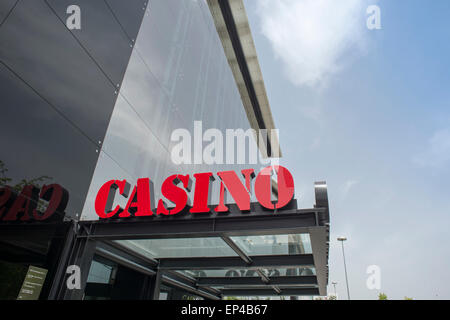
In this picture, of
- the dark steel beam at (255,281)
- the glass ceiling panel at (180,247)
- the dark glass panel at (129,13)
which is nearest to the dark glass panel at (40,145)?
the glass ceiling panel at (180,247)

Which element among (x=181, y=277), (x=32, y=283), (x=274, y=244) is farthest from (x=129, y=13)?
(x=181, y=277)

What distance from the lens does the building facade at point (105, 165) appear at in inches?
242

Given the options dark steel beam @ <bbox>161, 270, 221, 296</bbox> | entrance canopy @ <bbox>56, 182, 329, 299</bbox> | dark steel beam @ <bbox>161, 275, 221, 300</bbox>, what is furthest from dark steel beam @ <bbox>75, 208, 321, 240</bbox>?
dark steel beam @ <bbox>161, 275, 221, 300</bbox>

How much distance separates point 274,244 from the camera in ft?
27.0

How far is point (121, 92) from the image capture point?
9.56 metres

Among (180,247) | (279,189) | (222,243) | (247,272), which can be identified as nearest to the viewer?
(279,189)

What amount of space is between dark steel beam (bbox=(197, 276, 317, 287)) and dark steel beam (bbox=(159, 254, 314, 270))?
3.70 meters

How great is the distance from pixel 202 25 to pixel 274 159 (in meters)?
27.5

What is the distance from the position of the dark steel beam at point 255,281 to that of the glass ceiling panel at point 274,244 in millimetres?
4079

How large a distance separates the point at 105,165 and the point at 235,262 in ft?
16.4

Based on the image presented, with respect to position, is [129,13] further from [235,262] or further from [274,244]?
[235,262]

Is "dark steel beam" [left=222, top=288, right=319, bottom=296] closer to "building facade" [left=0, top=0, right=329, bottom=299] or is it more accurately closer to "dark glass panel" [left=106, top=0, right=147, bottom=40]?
"building facade" [left=0, top=0, right=329, bottom=299]

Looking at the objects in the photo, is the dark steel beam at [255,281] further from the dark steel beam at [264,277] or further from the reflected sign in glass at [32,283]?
the reflected sign in glass at [32,283]

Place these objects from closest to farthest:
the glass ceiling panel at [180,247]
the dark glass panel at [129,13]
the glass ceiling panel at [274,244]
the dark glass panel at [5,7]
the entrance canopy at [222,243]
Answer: the dark glass panel at [5,7], the entrance canopy at [222,243], the glass ceiling panel at [274,244], the glass ceiling panel at [180,247], the dark glass panel at [129,13]
